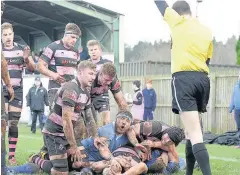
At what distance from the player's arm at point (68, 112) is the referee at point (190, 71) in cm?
131

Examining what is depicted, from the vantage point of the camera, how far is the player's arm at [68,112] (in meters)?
6.09

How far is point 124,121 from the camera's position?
21.6 feet

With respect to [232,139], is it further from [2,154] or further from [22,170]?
[2,154]

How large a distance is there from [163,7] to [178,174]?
2422mm

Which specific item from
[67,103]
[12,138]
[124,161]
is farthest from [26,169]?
[12,138]

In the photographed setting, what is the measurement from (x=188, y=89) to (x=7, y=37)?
377cm

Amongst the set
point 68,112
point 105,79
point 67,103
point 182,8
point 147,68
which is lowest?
point 68,112

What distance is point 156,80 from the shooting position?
67.5 feet

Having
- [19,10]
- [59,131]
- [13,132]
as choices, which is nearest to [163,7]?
[59,131]

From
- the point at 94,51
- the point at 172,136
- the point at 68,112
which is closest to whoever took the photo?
the point at 68,112

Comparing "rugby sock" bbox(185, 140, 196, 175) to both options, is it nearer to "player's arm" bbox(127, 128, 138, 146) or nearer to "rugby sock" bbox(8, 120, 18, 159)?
"player's arm" bbox(127, 128, 138, 146)

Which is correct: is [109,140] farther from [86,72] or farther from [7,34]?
[7,34]

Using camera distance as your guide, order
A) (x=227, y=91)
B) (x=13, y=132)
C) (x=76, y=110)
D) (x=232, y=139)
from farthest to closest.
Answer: (x=227, y=91), (x=232, y=139), (x=13, y=132), (x=76, y=110)

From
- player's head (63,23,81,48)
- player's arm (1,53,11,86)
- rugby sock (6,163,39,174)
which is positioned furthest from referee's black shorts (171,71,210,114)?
player's head (63,23,81,48)
